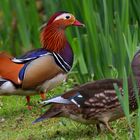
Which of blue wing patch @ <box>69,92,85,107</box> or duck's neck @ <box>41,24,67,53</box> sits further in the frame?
duck's neck @ <box>41,24,67,53</box>

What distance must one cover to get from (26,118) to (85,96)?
146 cm

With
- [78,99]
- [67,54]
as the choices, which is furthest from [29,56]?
[78,99]

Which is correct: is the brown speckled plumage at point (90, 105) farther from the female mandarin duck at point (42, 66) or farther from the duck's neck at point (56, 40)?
the duck's neck at point (56, 40)

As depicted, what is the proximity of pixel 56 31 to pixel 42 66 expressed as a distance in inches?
26.6

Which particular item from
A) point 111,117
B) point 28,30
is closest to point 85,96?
point 111,117

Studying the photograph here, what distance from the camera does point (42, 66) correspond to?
7.76 metres

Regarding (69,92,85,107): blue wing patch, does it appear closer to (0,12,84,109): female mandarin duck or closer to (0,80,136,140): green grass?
(0,80,136,140): green grass

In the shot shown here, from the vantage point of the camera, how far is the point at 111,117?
6086 mm

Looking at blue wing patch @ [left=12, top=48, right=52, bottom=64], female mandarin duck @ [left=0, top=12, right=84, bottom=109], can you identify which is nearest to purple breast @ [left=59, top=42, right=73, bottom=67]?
female mandarin duck @ [left=0, top=12, right=84, bottom=109]

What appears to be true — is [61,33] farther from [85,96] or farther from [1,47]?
[85,96]

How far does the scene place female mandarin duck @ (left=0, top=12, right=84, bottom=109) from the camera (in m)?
7.58

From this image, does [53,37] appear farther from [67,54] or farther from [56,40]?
[67,54]

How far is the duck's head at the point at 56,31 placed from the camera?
802 centimetres

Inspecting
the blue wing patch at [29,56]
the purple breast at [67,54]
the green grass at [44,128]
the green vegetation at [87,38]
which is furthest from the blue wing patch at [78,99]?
the purple breast at [67,54]
